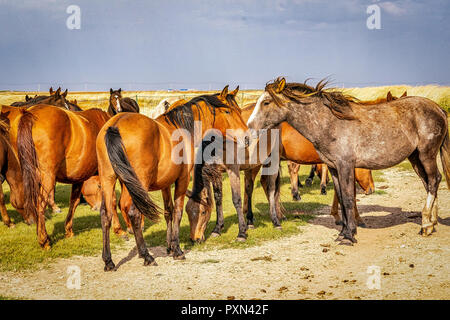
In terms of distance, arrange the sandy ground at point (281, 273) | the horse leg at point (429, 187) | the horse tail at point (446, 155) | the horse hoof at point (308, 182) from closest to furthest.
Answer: the sandy ground at point (281, 273) → the horse leg at point (429, 187) → the horse tail at point (446, 155) → the horse hoof at point (308, 182)

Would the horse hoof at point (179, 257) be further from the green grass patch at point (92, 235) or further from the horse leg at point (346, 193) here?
the horse leg at point (346, 193)

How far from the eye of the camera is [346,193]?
6.97 meters

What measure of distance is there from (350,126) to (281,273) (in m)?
2.84

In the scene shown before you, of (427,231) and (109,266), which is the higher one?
(427,231)

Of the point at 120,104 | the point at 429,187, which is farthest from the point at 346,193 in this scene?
the point at 120,104

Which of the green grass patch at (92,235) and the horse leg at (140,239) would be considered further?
the green grass patch at (92,235)

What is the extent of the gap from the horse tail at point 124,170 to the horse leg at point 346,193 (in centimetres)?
327

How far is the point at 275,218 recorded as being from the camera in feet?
28.4

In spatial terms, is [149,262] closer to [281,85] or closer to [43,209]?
[43,209]

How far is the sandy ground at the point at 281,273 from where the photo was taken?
5.07 meters

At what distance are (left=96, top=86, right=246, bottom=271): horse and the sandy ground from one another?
1.78ft

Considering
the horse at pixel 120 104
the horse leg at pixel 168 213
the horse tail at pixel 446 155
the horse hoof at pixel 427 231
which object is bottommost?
the horse hoof at pixel 427 231

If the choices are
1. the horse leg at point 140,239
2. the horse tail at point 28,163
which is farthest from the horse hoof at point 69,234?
the horse leg at point 140,239
